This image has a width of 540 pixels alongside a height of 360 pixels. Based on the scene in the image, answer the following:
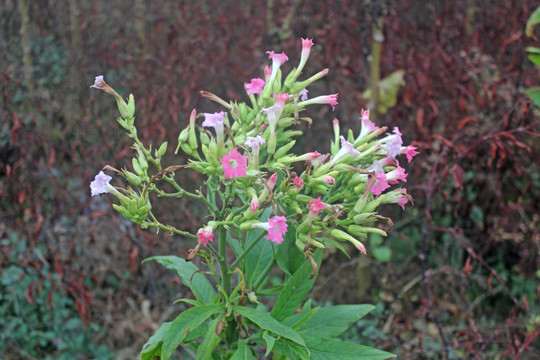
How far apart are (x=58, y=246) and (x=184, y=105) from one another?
139cm

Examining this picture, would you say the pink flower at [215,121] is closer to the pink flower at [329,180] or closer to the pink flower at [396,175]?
the pink flower at [329,180]

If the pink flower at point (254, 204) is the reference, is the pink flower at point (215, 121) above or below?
above

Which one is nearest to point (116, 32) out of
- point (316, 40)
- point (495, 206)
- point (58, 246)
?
point (316, 40)

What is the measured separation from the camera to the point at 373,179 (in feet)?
3.60

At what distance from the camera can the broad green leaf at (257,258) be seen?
1333 millimetres

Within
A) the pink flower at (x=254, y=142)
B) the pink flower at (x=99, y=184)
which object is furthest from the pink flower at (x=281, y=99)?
the pink flower at (x=99, y=184)

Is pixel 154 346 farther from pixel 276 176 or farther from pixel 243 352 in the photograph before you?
pixel 276 176

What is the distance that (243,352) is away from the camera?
1169 millimetres

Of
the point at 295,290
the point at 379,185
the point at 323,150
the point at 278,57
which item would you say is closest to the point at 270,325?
the point at 295,290

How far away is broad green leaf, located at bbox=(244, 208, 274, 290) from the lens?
4.37 ft

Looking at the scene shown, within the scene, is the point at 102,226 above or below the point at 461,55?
below

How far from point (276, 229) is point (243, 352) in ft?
1.08

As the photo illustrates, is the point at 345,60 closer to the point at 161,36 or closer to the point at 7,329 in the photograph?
the point at 161,36

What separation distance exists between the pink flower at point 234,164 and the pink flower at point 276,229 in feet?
0.40
